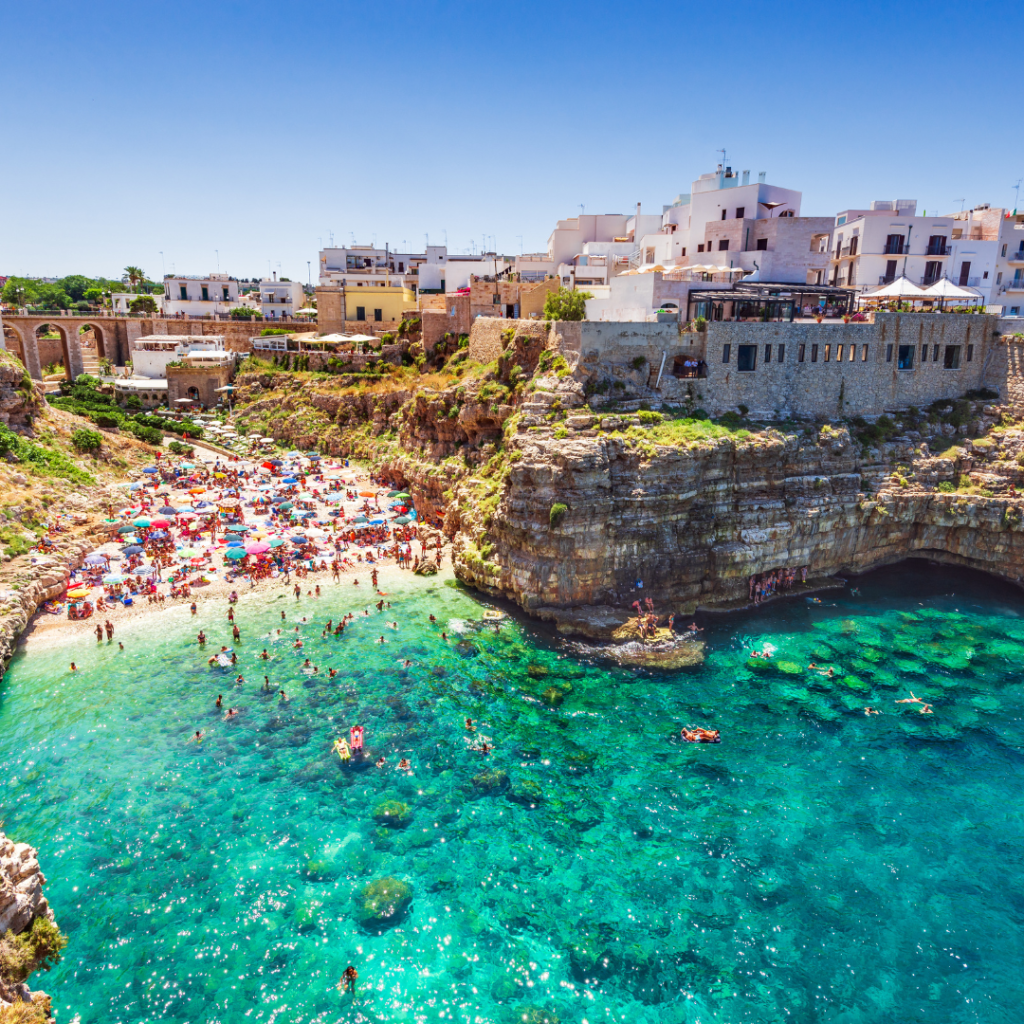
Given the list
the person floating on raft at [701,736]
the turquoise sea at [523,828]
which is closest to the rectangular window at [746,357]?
the turquoise sea at [523,828]

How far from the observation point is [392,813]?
2305 cm

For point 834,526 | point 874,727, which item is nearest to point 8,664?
point 874,727

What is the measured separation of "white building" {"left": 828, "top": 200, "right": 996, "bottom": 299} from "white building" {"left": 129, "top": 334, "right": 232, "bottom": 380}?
63.2 m

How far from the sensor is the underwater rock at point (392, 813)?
74.5ft

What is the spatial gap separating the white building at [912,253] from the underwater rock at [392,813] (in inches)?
1895

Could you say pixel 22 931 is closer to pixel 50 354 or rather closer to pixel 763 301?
pixel 763 301

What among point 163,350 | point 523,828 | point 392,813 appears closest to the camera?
point 523,828

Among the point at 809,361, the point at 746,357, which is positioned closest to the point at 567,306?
the point at 746,357

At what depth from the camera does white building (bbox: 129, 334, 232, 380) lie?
76.4 metres

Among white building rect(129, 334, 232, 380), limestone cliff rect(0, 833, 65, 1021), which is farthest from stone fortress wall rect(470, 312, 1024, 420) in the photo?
white building rect(129, 334, 232, 380)

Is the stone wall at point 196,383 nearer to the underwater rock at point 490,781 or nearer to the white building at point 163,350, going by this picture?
the white building at point 163,350

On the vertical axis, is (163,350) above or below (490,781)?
above

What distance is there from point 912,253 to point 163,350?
75.4 meters

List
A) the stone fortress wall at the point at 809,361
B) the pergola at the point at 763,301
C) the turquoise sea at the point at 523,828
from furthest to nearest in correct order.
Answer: the pergola at the point at 763,301 < the stone fortress wall at the point at 809,361 < the turquoise sea at the point at 523,828
